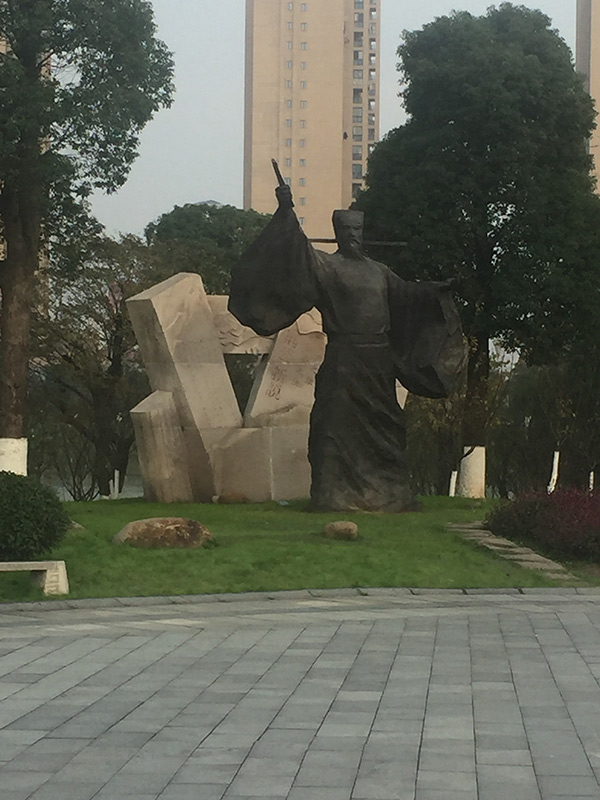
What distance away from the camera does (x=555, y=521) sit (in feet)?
45.3

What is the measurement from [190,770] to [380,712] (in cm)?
136

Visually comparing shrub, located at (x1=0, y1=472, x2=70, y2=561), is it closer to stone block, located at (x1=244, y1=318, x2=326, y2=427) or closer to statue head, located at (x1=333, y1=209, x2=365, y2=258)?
statue head, located at (x1=333, y1=209, x2=365, y2=258)

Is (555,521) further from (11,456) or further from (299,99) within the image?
(299,99)

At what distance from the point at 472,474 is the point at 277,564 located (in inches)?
467

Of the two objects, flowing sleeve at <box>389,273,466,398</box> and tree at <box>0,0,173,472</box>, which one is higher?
tree at <box>0,0,173,472</box>

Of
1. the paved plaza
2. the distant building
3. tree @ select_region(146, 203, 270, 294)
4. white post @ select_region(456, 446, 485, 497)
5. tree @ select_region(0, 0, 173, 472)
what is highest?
the distant building

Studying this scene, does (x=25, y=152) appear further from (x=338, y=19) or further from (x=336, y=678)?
(x=338, y=19)

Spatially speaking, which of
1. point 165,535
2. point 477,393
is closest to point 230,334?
point 477,393

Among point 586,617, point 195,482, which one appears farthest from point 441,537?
point 195,482

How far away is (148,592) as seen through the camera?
10.3 m

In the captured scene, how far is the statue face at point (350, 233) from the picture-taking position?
16359 millimetres

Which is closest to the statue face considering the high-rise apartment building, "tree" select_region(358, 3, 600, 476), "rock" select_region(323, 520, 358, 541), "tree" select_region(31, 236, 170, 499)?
"rock" select_region(323, 520, 358, 541)

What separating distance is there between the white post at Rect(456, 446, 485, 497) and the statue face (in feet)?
24.6

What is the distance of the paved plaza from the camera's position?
4.58 meters
